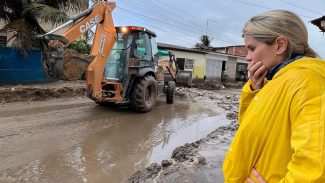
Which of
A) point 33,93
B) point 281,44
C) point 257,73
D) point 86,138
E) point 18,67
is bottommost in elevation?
point 86,138

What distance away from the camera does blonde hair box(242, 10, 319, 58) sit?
5.49 ft

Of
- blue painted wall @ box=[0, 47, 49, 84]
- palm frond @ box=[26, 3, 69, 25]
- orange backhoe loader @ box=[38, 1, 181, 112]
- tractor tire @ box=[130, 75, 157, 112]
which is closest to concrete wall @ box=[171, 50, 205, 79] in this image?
blue painted wall @ box=[0, 47, 49, 84]

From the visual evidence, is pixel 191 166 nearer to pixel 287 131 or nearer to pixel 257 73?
pixel 257 73

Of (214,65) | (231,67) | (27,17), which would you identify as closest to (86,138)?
(27,17)

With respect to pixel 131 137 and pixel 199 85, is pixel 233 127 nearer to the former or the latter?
pixel 131 137

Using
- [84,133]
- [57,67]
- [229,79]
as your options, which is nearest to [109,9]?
[57,67]

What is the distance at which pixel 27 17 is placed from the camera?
53.1 ft

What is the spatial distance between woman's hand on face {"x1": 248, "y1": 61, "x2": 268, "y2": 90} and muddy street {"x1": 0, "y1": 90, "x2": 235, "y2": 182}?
3.83m

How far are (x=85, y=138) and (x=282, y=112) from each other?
667 centimetres

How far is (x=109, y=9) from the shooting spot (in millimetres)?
10516

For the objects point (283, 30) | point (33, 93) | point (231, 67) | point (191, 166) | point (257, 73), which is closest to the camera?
point (283, 30)

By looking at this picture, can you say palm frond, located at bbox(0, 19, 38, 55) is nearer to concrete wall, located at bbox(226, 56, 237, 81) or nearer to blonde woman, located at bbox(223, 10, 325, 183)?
blonde woman, located at bbox(223, 10, 325, 183)

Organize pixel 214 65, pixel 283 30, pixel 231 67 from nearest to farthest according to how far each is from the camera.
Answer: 1. pixel 283 30
2. pixel 214 65
3. pixel 231 67

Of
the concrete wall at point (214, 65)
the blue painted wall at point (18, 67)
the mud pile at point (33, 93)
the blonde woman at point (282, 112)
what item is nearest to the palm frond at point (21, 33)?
the blue painted wall at point (18, 67)
